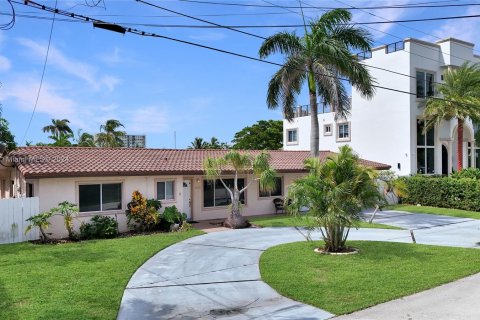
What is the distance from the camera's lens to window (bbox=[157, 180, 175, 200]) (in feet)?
59.2

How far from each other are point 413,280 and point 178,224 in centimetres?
1029

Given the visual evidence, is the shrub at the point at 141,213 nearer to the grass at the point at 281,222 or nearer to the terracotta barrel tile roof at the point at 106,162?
the terracotta barrel tile roof at the point at 106,162

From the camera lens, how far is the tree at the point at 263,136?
178 feet

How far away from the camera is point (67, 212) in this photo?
14.4 metres

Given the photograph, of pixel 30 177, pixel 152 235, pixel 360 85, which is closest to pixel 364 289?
pixel 152 235

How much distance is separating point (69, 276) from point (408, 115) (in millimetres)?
23508

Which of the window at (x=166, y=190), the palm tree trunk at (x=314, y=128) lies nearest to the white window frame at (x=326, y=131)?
the palm tree trunk at (x=314, y=128)

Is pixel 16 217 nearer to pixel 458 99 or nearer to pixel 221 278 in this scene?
pixel 221 278

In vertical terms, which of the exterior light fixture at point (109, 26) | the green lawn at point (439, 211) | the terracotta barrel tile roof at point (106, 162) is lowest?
the green lawn at point (439, 211)

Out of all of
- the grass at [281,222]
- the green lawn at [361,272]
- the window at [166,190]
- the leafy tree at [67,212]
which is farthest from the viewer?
the window at [166,190]

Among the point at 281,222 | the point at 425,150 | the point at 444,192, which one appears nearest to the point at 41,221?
the point at 281,222

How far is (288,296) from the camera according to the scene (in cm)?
795

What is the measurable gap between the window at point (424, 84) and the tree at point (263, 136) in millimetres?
27072

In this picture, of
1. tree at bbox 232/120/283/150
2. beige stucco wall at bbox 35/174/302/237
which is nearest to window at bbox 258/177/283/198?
beige stucco wall at bbox 35/174/302/237
